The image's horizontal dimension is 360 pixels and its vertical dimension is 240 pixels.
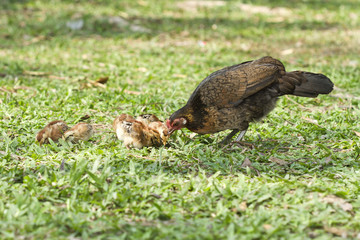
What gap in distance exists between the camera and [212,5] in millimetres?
13711

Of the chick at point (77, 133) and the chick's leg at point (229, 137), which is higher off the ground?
the chick at point (77, 133)

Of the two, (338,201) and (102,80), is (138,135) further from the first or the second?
(102,80)

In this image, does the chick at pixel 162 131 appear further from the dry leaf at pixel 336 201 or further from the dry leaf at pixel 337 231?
the dry leaf at pixel 337 231

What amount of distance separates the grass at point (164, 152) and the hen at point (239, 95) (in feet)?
0.84

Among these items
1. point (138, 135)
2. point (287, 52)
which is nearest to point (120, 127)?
point (138, 135)

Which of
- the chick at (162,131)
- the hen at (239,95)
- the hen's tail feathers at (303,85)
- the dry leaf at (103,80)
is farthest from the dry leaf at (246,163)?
the dry leaf at (103,80)

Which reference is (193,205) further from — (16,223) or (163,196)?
(16,223)

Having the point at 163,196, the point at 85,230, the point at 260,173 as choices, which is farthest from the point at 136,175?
the point at 260,173

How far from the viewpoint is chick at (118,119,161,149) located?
4.32 meters

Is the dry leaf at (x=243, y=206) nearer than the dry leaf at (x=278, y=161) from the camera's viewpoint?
Yes

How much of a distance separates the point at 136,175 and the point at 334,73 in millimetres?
5021

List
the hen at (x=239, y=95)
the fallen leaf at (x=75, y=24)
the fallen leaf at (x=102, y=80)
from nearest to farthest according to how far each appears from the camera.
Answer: the hen at (x=239, y=95)
the fallen leaf at (x=102, y=80)
the fallen leaf at (x=75, y=24)

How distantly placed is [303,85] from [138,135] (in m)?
1.84

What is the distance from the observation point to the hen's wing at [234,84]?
14.9 feet
